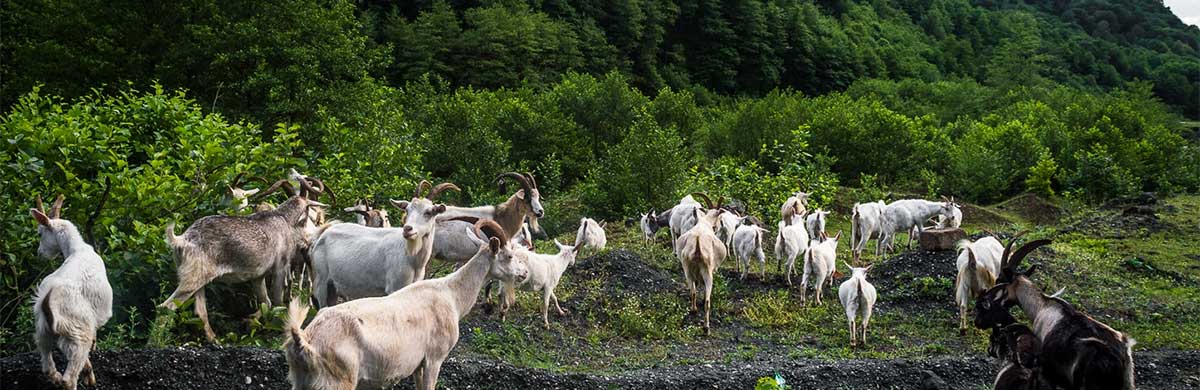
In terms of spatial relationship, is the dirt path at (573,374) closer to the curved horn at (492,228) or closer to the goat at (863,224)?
the curved horn at (492,228)

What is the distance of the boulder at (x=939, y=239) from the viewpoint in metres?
15.9

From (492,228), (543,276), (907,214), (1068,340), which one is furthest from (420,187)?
(907,214)

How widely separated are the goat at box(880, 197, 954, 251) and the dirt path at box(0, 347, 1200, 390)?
8.55 m

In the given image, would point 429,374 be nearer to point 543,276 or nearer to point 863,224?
point 543,276

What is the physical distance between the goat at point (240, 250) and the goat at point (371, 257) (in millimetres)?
373

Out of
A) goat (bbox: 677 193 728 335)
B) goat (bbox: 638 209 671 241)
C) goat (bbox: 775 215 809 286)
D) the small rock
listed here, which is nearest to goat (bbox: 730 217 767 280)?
goat (bbox: 775 215 809 286)

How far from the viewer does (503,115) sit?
36500mm

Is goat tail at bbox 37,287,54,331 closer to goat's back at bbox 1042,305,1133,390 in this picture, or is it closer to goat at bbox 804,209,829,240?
goat's back at bbox 1042,305,1133,390

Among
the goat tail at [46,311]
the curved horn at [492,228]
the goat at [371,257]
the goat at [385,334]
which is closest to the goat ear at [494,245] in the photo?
the goat at [385,334]

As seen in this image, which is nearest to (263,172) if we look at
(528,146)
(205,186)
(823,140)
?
(205,186)

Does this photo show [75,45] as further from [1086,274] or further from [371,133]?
[1086,274]

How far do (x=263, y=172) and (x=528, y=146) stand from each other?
23563 millimetres

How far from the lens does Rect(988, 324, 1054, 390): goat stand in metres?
7.78

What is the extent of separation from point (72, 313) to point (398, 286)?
320 centimetres
